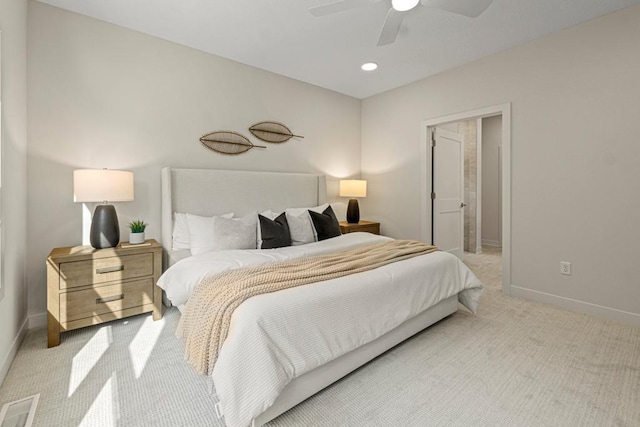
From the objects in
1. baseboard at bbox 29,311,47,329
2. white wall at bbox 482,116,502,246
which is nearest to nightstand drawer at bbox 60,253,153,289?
baseboard at bbox 29,311,47,329

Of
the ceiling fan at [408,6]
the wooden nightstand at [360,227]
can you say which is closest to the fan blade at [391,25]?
the ceiling fan at [408,6]

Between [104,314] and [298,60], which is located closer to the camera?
[104,314]

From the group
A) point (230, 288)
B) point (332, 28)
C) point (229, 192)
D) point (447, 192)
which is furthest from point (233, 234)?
point (447, 192)

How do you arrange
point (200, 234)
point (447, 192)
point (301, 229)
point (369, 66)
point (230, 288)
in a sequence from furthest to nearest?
point (447, 192) → point (369, 66) → point (301, 229) → point (200, 234) → point (230, 288)

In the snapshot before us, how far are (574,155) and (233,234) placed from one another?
3345 mm

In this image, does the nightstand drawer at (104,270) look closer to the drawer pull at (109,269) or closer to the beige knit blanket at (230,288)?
the drawer pull at (109,269)

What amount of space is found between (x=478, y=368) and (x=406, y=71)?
3.40 m

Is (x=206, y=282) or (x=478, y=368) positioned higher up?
(x=206, y=282)

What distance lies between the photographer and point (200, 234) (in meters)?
2.84

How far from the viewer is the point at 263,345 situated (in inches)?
54.9

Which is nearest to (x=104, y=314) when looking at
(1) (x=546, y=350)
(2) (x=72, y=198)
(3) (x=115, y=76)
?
(2) (x=72, y=198)

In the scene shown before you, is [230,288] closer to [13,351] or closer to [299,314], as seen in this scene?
[299,314]

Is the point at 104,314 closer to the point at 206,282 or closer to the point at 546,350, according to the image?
the point at 206,282

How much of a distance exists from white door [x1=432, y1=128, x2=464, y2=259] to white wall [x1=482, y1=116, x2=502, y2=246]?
5.90 feet
